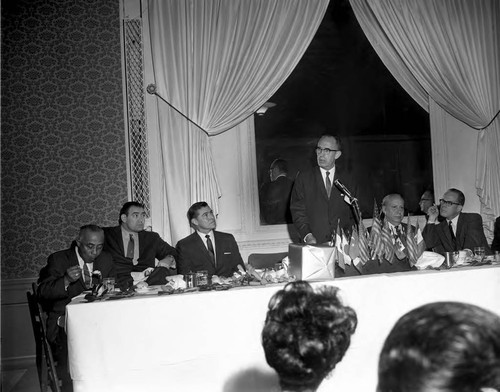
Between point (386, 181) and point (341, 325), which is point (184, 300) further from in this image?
point (386, 181)

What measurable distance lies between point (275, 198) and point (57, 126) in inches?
84.9

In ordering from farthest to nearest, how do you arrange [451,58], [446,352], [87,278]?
[451,58] → [87,278] → [446,352]

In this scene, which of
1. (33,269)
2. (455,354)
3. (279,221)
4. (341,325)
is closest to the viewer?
(455,354)

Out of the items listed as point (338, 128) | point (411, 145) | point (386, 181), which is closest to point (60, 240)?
point (338, 128)

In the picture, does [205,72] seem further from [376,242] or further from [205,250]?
[376,242]

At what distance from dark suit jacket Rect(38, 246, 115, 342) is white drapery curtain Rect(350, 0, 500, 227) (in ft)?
11.5

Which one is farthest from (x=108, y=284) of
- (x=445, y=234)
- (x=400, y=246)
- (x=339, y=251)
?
(x=445, y=234)

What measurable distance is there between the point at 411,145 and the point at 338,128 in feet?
2.77

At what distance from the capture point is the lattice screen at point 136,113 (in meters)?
4.89

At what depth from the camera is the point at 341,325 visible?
3.76ft

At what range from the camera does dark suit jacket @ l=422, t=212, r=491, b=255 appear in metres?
4.26

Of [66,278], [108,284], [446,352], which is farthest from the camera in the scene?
[66,278]

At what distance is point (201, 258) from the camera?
12.9ft

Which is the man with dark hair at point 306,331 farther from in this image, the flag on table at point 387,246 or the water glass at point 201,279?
the flag on table at point 387,246
